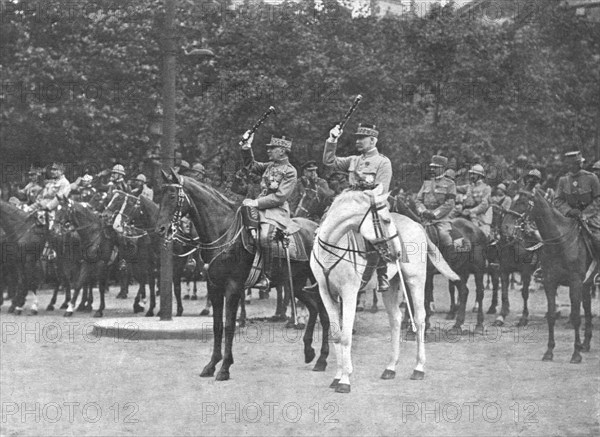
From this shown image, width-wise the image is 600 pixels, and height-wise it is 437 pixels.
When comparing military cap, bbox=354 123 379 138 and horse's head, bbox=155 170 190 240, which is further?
horse's head, bbox=155 170 190 240

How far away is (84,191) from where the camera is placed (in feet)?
76.3

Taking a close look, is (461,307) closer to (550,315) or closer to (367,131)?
(550,315)

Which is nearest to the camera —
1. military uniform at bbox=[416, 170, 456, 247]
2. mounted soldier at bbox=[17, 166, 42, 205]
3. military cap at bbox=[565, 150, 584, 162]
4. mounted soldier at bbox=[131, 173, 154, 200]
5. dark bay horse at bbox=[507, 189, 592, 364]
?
dark bay horse at bbox=[507, 189, 592, 364]

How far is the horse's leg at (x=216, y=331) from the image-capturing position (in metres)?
12.5

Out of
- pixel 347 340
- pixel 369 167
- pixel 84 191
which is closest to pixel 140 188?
pixel 84 191

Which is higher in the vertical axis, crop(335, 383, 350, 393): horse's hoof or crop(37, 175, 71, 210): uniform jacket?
crop(37, 175, 71, 210): uniform jacket

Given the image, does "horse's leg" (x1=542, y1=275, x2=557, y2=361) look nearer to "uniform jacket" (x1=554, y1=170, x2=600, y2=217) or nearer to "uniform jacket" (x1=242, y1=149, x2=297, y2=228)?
"uniform jacket" (x1=554, y1=170, x2=600, y2=217)

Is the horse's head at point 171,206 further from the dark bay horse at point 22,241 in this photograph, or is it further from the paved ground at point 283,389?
the dark bay horse at point 22,241

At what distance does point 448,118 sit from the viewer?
1249 inches

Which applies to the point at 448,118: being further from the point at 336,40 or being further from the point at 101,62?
the point at 101,62

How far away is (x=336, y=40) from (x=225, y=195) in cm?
1905

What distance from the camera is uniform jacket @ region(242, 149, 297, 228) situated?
499 inches

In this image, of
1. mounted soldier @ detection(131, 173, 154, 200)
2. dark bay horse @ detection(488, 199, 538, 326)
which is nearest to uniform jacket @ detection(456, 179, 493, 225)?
dark bay horse @ detection(488, 199, 538, 326)

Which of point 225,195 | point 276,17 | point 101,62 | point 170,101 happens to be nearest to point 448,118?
point 276,17
